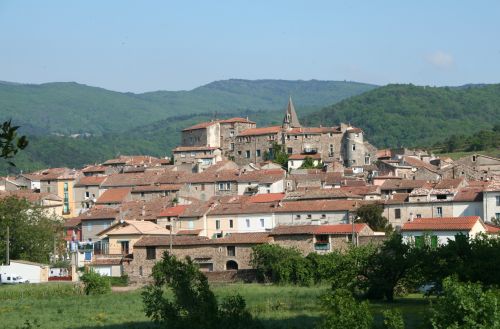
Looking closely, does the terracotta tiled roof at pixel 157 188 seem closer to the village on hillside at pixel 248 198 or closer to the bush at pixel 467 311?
the village on hillside at pixel 248 198

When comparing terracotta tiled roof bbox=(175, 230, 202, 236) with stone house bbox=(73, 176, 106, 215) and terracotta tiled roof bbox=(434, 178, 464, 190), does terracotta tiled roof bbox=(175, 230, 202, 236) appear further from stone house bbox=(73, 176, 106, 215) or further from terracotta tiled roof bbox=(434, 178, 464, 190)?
stone house bbox=(73, 176, 106, 215)

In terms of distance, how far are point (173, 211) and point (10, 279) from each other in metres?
14.9

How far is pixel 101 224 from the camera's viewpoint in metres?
77.2

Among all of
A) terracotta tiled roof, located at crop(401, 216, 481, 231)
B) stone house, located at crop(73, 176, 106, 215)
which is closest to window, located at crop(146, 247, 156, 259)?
terracotta tiled roof, located at crop(401, 216, 481, 231)

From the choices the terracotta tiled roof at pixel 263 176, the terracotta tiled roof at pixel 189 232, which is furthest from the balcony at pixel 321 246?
the terracotta tiled roof at pixel 263 176

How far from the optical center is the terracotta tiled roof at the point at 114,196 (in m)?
86.1

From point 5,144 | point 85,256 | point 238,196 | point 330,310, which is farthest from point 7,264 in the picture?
point 5,144

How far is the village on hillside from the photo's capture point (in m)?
61.6

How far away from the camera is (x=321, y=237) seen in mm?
60875

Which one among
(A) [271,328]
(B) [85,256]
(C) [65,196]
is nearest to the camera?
(A) [271,328]

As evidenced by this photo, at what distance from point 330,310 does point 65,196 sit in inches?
3010

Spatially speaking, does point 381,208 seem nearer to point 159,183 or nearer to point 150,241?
point 150,241

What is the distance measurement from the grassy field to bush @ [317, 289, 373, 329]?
6.13 meters

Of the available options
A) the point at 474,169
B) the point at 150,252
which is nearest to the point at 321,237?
the point at 150,252
